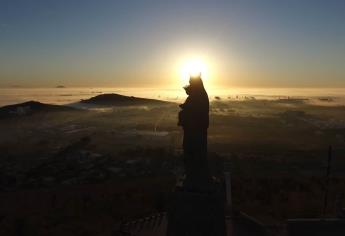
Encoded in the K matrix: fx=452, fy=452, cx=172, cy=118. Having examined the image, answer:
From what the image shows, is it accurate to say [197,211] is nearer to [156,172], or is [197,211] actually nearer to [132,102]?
[156,172]

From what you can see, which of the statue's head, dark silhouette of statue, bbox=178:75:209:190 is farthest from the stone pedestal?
the statue's head

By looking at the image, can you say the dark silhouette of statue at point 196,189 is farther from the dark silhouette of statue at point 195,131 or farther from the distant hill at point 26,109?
the distant hill at point 26,109

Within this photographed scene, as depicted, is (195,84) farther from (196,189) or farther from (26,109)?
(26,109)

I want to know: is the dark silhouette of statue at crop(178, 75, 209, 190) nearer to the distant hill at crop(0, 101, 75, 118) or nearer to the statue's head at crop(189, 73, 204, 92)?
the statue's head at crop(189, 73, 204, 92)

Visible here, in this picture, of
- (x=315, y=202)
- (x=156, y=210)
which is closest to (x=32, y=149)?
(x=156, y=210)

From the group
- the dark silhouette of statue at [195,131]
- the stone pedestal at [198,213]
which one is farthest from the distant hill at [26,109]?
the stone pedestal at [198,213]
